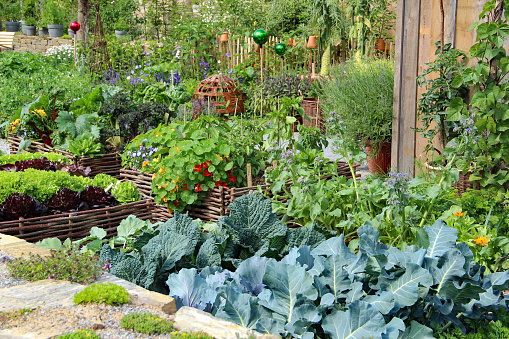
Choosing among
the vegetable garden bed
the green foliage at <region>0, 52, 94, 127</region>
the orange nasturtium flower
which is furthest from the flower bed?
the orange nasturtium flower

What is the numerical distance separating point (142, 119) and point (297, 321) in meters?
4.23

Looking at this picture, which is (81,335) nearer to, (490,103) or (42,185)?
(42,185)

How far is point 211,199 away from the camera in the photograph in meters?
4.02

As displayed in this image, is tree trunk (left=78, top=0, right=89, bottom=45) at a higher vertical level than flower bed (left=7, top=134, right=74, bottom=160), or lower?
higher

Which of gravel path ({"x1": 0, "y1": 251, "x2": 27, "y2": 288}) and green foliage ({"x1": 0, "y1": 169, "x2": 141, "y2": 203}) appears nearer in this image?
gravel path ({"x1": 0, "y1": 251, "x2": 27, "y2": 288})

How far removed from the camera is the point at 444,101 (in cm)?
410

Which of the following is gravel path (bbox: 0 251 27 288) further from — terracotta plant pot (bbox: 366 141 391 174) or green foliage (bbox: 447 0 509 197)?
terracotta plant pot (bbox: 366 141 391 174)

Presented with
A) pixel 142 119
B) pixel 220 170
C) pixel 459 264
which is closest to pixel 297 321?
pixel 459 264

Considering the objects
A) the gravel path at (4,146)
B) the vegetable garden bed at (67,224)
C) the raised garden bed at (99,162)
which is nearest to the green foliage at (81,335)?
the vegetable garden bed at (67,224)

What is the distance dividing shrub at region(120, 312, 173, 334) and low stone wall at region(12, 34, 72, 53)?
1726cm

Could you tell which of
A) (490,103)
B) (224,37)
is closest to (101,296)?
(490,103)

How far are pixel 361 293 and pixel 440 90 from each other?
2.54 metres

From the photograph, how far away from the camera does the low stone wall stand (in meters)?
17.8

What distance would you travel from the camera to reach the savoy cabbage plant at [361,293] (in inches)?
80.8
